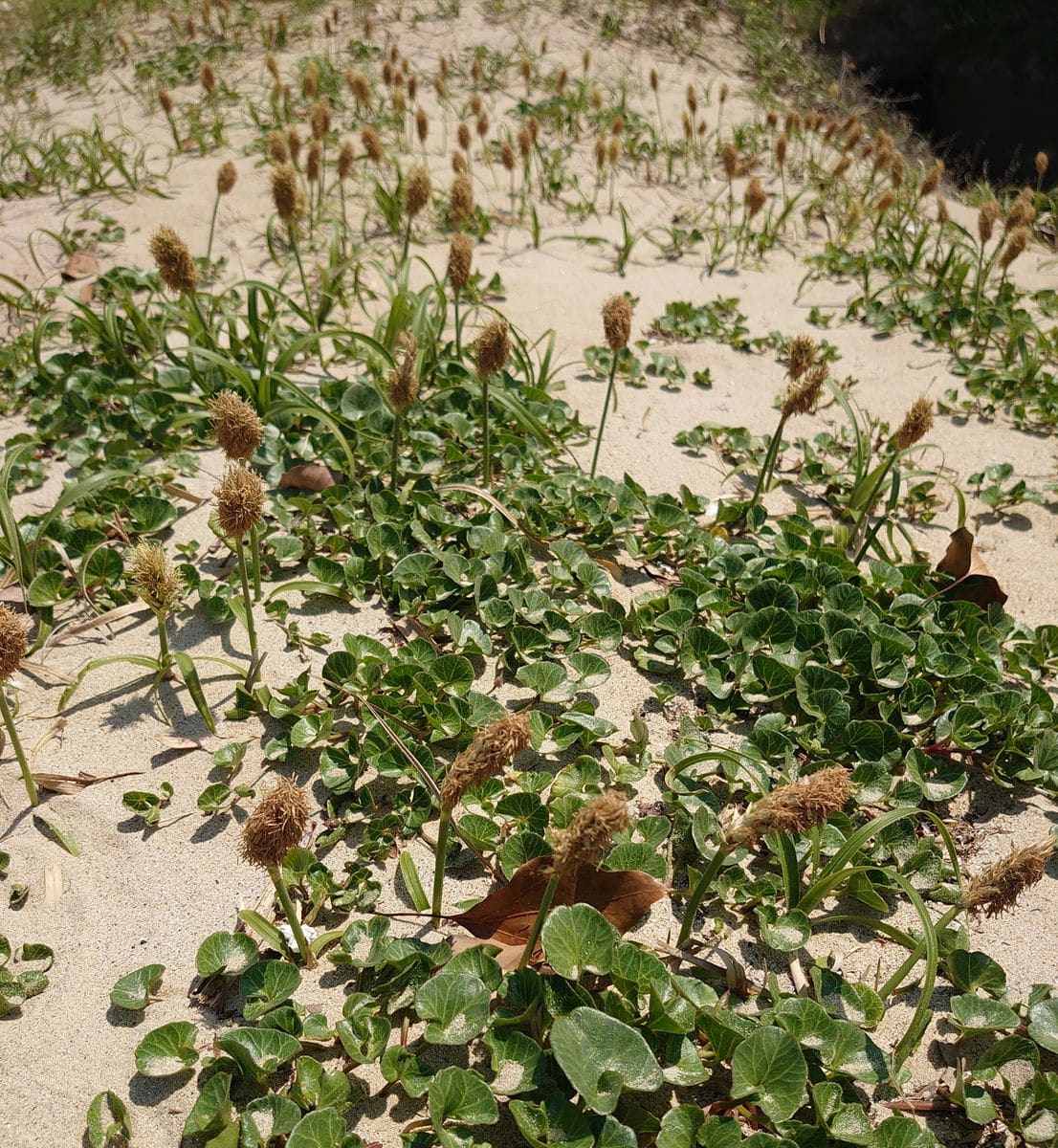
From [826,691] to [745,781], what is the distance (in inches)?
13.9

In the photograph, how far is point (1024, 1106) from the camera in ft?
5.16

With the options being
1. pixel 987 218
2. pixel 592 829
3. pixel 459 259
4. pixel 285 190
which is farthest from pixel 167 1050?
pixel 987 218

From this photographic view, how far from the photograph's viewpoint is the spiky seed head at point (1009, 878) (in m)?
1.59

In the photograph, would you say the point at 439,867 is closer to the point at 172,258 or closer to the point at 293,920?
the point at 293,920

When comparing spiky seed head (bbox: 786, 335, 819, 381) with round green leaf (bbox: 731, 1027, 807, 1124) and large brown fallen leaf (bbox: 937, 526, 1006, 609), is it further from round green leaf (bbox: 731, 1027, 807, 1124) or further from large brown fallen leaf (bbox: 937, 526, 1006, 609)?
round green leaf (bbox: 731, 1027, 807, 1124)

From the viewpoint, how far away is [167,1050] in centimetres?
154

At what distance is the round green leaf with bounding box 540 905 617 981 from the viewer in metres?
1.56

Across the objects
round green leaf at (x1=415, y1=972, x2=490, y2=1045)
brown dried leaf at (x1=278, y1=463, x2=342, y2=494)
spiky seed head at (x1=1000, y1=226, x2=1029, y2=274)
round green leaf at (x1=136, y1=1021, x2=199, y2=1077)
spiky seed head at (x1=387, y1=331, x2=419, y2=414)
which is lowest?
round green leaf at (x1=136, y1=1021, x2=199, y2=1077)

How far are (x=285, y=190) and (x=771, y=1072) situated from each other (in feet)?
10.1

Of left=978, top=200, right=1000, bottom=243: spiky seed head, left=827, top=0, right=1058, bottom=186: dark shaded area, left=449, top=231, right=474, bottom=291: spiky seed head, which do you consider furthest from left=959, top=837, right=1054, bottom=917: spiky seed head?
left=827, top=0, right=1058, bottom=186: dark shaded area

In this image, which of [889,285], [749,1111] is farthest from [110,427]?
[889,285]

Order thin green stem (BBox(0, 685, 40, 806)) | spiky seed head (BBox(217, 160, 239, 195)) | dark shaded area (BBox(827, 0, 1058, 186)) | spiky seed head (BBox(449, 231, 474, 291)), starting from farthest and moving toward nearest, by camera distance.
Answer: dark shaded area (BBox(827, 0, 1058, 186)) → spiky seed head (BBox(217, 160, 239, 195)) → spiky seed head (BBox(449, 231, 474, 291)) → thin green stem (BBox(0, 685, 40, 806))

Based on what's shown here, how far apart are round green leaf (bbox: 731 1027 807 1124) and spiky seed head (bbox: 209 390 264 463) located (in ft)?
5.31

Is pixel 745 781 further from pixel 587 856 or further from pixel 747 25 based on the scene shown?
pixel 747 25
